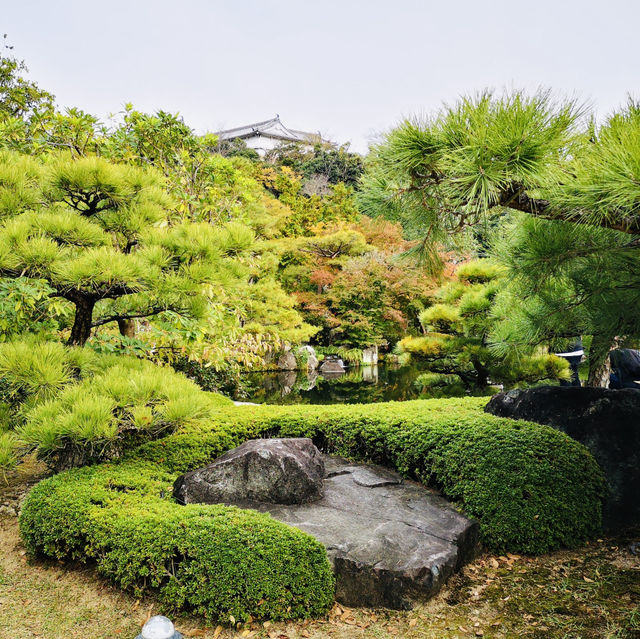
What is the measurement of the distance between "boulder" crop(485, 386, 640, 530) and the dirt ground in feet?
1.31

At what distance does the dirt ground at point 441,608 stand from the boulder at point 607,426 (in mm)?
399

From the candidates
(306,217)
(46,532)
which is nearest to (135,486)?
(46,532)

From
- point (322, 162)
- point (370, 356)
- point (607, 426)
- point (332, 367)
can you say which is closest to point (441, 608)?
point (607, 426)

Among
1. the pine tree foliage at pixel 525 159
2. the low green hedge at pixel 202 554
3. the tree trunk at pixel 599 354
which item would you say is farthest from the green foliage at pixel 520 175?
the low green hedge at pixel 202 554

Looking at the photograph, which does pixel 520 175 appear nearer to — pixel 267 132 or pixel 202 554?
pixel 202 554

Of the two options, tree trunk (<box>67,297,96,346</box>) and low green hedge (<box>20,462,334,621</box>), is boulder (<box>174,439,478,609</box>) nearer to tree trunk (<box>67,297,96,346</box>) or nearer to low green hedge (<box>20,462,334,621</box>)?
low green hedge (<box>20,462,334,621</box>)

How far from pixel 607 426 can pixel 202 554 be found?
267cm

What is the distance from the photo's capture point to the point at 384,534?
8.66ft

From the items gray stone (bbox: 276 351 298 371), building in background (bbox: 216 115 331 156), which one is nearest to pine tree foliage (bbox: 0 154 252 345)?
gray stone (bbox: 276 351 298 371)

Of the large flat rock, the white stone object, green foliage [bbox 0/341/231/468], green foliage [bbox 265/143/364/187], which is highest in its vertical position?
green foliage [bbox 265/143/364/187]

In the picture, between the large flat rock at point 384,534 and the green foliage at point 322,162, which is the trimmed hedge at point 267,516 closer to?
the large flat rock at point 384,534

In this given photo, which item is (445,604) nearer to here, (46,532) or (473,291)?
(46,532)

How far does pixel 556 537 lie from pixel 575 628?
80 cm

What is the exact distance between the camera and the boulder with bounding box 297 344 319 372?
537 inches
